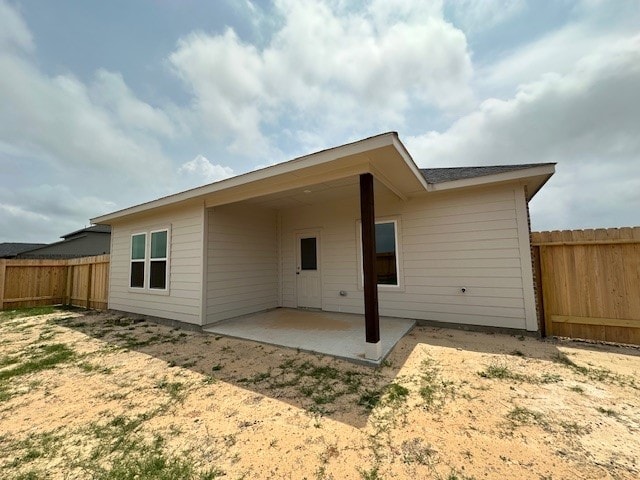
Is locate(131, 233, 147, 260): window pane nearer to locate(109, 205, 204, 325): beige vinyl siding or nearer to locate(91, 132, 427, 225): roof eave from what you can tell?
locate(109, 205, 204, 325): beige vinyl siding

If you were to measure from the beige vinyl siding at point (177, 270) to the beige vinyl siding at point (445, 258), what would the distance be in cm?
294

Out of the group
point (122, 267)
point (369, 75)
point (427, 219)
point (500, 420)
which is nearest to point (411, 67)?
point (369, 75)

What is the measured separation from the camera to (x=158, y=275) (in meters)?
6.39

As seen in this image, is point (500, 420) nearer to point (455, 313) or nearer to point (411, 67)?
point (455, 313)

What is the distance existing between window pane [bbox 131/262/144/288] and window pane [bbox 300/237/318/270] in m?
4.16

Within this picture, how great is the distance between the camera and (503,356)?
3643 mm

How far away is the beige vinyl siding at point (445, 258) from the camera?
4.67 m

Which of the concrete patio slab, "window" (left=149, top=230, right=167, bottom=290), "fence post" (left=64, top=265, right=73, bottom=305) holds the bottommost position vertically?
the concrete patio slab

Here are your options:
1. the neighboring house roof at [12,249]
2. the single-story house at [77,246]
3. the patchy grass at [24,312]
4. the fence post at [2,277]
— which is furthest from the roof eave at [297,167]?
the neighboring house roof at [12,249]

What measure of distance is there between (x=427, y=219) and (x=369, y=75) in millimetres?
4246

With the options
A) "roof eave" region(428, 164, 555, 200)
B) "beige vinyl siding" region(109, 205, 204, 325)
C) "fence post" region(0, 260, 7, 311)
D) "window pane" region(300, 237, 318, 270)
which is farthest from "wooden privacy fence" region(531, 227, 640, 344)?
"fence post" region(0, 260, 7, 311)

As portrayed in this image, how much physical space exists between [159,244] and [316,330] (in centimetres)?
448

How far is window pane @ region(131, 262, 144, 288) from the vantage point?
6.80 m

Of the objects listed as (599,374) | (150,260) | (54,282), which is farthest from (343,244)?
(54,282)
